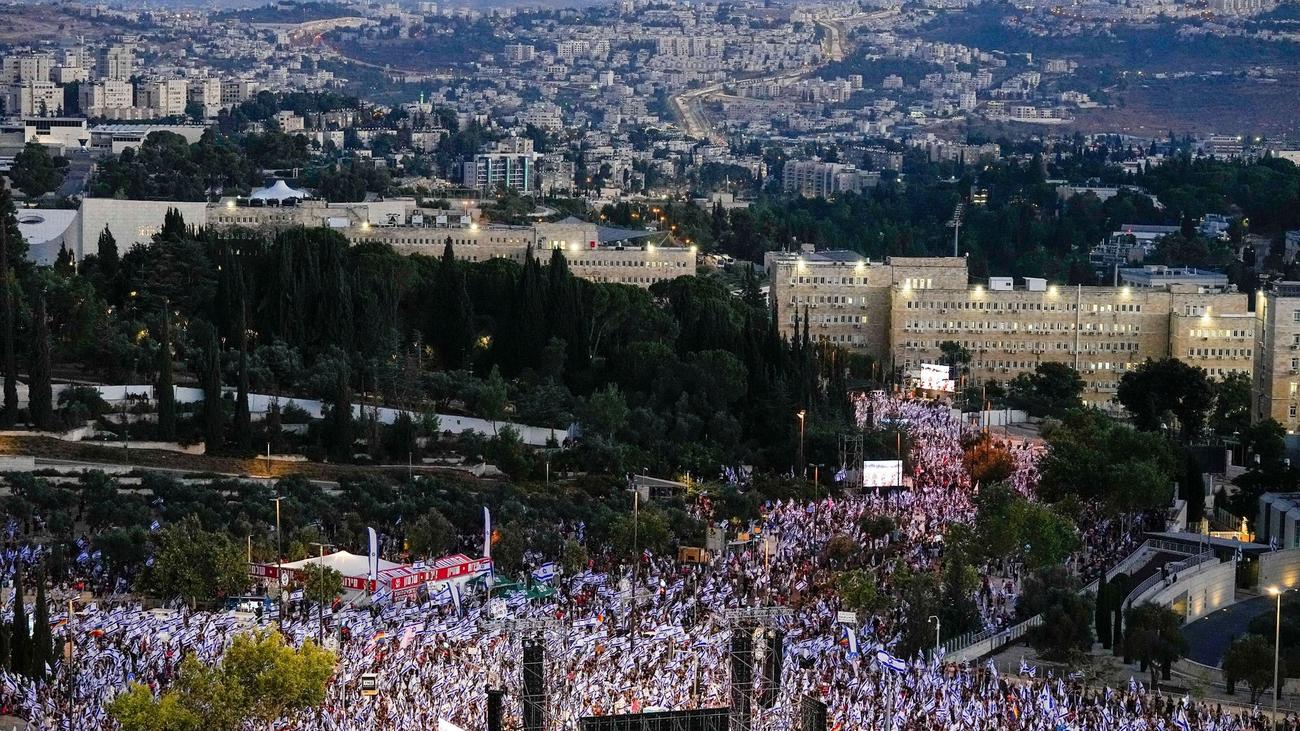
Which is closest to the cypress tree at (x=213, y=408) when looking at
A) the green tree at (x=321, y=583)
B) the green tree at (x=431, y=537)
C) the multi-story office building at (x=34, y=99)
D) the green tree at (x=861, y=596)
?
the green tree at (x=431, y=537)

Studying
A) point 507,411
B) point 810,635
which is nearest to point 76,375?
point 507,411

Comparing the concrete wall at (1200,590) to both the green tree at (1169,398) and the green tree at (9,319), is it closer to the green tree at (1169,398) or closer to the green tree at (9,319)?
the green tree at (1169,398)

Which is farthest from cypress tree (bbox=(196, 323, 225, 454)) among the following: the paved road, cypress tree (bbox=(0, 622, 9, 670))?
the paved road

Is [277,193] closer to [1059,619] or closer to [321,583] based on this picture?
[321,583]

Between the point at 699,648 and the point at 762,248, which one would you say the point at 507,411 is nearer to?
the point at 699,648

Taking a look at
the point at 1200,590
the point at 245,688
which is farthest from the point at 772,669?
the point at 1200,590

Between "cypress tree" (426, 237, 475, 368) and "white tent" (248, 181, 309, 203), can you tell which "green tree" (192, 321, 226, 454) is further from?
"white tent" (248, 181, 309, 203)
